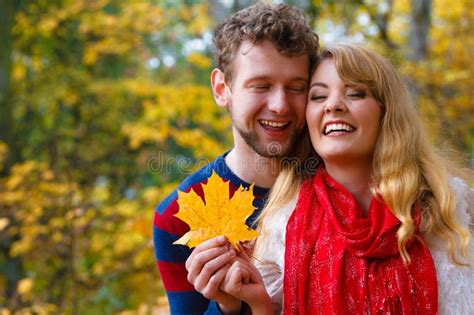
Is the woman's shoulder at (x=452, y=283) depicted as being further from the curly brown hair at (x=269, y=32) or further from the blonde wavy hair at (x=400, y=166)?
the curly brown hair at (x=269, y=32)

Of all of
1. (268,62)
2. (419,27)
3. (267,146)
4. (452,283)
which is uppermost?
(419,27)

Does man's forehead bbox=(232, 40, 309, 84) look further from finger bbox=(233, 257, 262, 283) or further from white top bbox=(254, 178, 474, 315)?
finger bbox=(233, 257, 262, 283)

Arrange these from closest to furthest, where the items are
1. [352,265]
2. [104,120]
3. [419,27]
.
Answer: [352,265]
[419,27]
[104,120]

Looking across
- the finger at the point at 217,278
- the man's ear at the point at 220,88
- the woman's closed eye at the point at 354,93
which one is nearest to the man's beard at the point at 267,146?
the man's ear at the point at 220,88

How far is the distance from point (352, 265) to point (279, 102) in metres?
0.63

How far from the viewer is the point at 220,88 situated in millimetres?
2387

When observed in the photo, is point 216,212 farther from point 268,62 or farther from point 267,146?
point 268,62

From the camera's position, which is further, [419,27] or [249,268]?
[419,27]

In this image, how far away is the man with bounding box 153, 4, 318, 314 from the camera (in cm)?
204

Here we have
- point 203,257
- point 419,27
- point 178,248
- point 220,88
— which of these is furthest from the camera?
point 419,27

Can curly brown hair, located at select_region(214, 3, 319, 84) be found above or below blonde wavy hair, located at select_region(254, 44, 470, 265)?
above

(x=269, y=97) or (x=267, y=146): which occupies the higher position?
(x=269, y=97)

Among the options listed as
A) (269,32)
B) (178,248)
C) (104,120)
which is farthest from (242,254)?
(104,120)

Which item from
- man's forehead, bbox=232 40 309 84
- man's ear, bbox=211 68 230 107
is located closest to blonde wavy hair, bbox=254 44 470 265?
man's forehead, bbox=232 40 309 84
